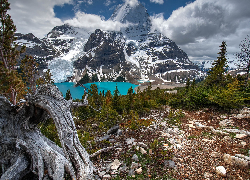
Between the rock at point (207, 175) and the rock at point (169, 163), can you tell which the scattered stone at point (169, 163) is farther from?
the rock at point (207, 175)

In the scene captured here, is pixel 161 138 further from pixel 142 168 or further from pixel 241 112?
pixel 241 112

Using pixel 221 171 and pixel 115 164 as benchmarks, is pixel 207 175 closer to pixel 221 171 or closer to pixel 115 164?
pixel 221 171

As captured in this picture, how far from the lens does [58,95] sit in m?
2.83

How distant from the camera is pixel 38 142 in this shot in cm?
347

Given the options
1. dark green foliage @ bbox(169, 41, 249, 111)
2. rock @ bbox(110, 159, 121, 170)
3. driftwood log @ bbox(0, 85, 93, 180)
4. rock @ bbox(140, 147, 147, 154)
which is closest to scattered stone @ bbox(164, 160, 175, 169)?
rock @ bbox(140, 147, 147, 154)

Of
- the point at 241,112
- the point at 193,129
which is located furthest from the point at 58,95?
the point at 241,112

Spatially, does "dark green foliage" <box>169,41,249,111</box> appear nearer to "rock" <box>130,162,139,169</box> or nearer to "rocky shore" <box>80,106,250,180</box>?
"rocky shore" <box>80,106,250,180</box>

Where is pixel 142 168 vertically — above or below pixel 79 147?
below

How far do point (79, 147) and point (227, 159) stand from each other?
5868mm

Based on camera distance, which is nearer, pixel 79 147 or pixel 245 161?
pixel 79 147

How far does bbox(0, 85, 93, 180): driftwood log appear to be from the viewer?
2.24 metres

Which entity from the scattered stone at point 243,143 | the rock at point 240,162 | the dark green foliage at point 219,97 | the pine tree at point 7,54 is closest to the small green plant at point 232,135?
the scattered stone at point 243,143

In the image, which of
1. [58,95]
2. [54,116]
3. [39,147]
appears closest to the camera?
[54,116]

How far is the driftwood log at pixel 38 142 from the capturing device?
2.24m
